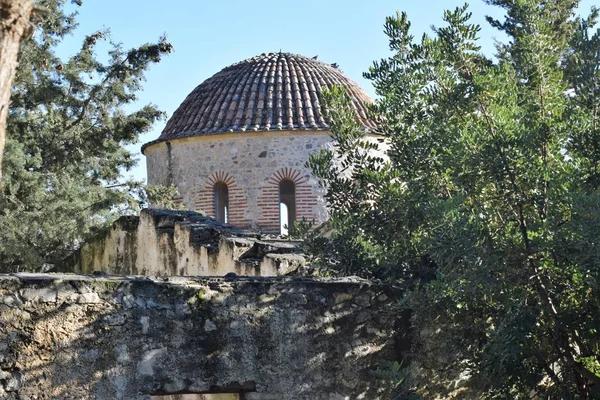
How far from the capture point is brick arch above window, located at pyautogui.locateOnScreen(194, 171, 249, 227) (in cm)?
2008

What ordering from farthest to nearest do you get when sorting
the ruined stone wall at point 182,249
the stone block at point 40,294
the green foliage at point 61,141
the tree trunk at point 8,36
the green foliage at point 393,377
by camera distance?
the green foliage at point 61,141, the ruined stone wall at point 182,249, the green foliage at point 393,377, the stone block at point 40,294, the tree trunk at point 8,36

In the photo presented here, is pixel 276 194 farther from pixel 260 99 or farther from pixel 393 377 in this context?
pixel 393 377

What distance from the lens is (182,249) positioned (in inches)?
426

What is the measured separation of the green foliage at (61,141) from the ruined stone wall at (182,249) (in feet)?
17.0

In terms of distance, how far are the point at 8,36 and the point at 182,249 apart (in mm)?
7344

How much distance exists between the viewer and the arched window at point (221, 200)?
807 inches

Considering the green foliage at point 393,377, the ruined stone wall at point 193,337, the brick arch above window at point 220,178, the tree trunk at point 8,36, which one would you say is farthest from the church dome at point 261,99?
the tree trunk at point 8,36

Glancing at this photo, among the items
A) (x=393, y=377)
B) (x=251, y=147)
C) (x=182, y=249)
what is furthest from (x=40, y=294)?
(x=251, y=147)

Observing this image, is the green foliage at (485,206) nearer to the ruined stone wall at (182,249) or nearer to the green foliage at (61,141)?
the ruined stone wall at (182,249)

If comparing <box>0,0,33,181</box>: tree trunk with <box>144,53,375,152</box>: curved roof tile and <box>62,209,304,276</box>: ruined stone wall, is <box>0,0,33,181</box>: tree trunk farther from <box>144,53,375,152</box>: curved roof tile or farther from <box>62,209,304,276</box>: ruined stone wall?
<box>144,53,375,152</box>: curved roof tile

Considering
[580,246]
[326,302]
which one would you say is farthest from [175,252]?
[580,246]

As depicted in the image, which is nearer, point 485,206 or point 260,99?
point 485,206

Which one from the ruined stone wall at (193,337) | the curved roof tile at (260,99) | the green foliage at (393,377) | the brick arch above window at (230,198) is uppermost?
the curved roof tile at (260,99)

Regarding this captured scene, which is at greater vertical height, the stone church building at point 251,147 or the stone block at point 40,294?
the stone church building at point 251,147
